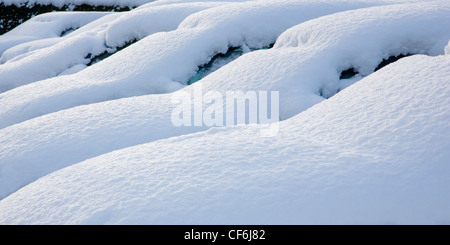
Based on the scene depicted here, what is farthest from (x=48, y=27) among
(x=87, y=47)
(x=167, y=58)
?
(x=167, y=58)

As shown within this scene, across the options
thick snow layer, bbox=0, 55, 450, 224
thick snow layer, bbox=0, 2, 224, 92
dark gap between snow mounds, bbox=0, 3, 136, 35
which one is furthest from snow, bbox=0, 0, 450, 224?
dark gap between snow mounds, bbox=0, 3, 136, 35

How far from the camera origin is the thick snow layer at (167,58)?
21.7 feet

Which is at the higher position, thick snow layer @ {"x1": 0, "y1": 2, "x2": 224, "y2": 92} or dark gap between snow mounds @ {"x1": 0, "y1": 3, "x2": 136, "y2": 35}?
dark gap between snow mounds @ {"x1": 0, "y1": 3, "x2": 136, "y2": 35}

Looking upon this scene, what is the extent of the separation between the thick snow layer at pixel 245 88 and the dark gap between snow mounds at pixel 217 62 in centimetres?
79

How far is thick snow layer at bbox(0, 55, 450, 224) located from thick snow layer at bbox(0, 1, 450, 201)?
3.09 feet

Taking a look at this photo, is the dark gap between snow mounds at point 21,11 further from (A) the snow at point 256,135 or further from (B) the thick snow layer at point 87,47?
(A) the snow at point 256,135

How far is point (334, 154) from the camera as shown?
10.00ft

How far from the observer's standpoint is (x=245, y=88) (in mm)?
5398

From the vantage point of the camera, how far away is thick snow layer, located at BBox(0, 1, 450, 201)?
4.61 metres

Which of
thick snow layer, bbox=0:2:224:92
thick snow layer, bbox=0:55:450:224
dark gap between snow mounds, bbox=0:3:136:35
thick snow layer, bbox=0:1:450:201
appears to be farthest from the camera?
dark gap between snow mounds, bbox=0:3:136:35

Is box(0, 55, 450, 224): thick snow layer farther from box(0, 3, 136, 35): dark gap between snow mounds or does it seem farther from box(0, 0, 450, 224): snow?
box(0, 3, 136, 35): dark gap between snow mounds
